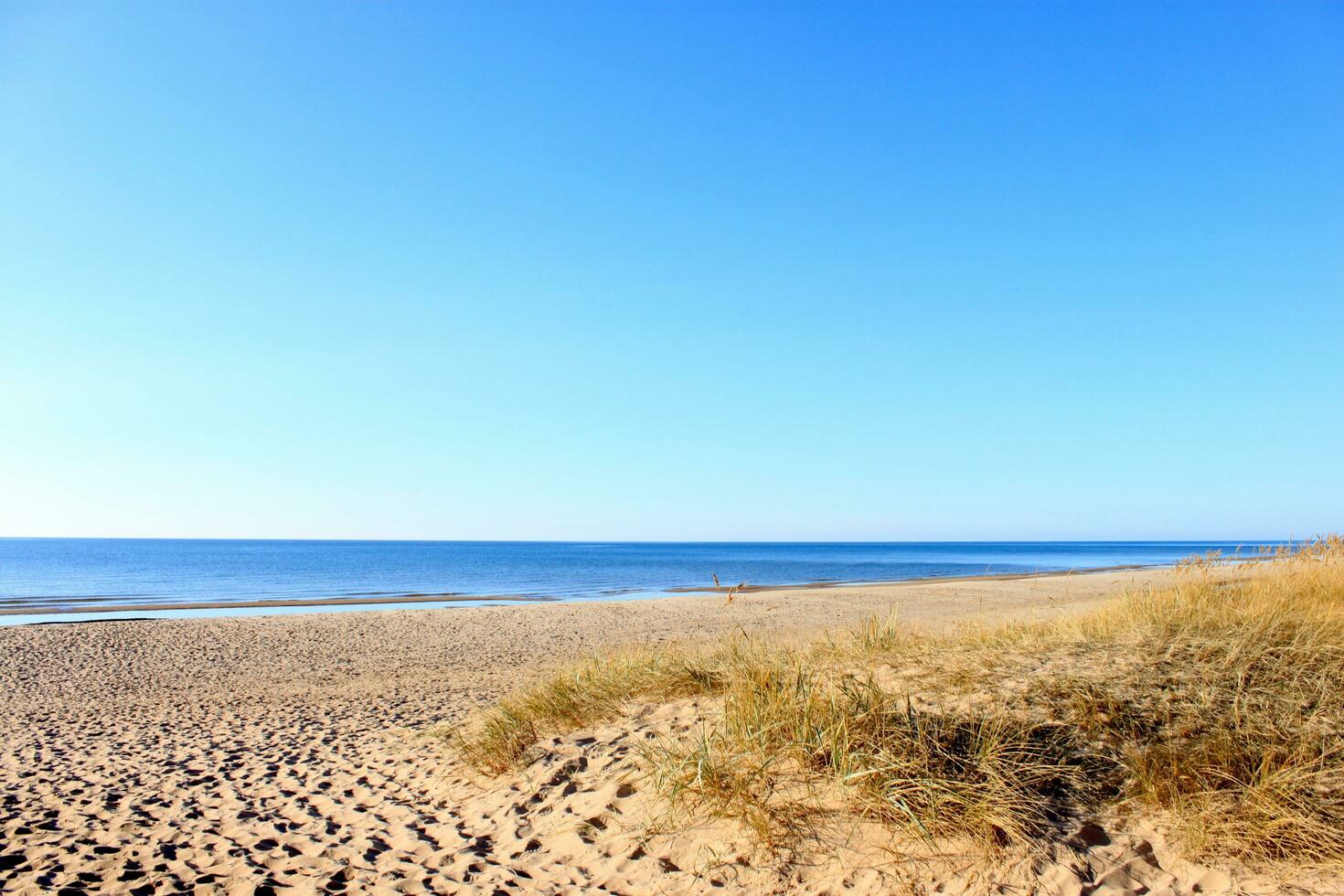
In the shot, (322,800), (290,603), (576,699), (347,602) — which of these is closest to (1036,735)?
(576,699)

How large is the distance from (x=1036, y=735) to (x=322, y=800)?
5.66m

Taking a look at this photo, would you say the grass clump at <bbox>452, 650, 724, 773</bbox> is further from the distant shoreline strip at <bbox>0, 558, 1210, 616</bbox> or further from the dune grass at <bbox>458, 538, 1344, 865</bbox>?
the distant shoreline strip at <bbox>0, 558, 1210, 616</bbox>

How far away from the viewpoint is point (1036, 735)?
16.7 ft

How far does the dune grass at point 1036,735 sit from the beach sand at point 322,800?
334 millimetres

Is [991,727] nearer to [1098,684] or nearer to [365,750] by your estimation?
[1098,684]

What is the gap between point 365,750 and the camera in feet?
26.7

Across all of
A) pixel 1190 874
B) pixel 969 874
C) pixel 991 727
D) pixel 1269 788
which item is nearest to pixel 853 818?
pixel 969 874

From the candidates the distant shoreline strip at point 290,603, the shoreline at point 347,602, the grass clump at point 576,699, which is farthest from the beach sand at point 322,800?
the distant shoreline strip at point 290,603

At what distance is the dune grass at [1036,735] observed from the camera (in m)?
4.23

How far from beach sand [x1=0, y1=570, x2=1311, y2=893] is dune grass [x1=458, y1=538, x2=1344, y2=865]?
0.33 metres

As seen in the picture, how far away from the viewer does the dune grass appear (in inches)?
167

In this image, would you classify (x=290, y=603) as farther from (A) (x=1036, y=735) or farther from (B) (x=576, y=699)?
(A) (x=1036, y=735)

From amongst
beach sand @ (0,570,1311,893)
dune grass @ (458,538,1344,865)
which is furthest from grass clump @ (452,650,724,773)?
beach sand @ (0,570,1311,893)

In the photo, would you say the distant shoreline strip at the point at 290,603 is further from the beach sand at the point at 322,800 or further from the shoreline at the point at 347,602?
the beach sand at the point at 322,800
